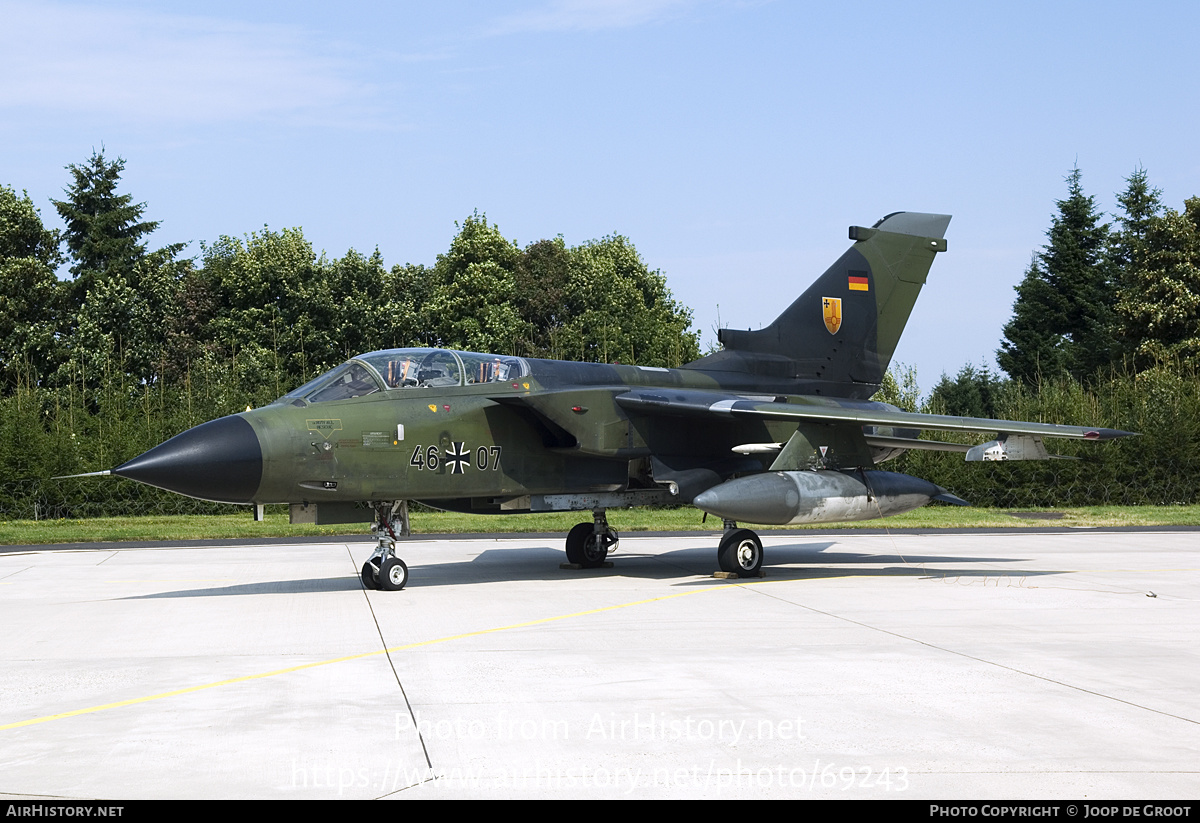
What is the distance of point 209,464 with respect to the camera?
1054cm

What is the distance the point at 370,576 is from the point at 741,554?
14.6ft

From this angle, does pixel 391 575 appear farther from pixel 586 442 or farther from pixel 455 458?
pixel 586 442

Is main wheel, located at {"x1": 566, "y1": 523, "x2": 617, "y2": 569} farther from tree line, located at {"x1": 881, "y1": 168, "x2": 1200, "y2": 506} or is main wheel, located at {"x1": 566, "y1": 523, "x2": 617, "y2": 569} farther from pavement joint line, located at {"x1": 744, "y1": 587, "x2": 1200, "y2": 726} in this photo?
tree line, located at {"x1": 881, "y1": 168, "x2": 1200, "y2": 506}

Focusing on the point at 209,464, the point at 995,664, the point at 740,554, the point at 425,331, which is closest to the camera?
the point at 995,664

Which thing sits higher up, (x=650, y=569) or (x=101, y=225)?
(x=101, y=225)

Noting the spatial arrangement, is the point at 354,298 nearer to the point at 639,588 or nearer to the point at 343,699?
the point at 639,588

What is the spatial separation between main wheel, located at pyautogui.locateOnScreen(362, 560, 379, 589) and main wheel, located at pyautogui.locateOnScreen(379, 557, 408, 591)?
0.15 ft

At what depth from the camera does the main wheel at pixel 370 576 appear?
12099mm

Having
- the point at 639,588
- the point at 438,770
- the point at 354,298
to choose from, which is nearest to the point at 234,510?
the point at 354,298

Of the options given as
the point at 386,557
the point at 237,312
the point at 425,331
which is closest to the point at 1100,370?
the point at 425,331

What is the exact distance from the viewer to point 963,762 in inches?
193

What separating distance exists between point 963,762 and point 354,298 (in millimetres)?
39464

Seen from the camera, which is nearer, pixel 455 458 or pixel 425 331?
pixel 455 458

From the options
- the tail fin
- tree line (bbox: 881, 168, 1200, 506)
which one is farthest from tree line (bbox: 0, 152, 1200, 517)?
the tail fin
